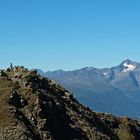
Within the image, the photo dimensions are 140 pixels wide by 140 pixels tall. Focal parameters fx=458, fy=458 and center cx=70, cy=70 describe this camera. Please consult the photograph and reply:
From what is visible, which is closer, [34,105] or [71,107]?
[34,105]

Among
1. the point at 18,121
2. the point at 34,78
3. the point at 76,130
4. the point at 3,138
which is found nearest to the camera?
the point at 3,138

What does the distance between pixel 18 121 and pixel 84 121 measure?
20.1m

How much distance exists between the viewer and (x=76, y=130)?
81.3 m

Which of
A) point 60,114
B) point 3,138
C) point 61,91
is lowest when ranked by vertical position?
point 3,138

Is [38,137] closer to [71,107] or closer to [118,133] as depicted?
[71,107]

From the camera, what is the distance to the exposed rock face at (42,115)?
229 feet

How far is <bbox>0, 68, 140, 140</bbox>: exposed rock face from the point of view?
69.7 meters

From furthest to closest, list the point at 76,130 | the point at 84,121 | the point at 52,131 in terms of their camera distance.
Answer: the point at 84,121, the point at 76,130, the point at 52,131

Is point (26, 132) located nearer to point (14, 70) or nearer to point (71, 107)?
point (71, 107)

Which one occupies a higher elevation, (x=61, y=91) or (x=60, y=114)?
(x=61, y=91)

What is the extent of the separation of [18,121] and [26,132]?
3045 millimetres

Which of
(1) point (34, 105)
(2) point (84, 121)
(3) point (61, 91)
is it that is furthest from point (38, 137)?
(3) point (61, 91)

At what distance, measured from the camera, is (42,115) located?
251 feet

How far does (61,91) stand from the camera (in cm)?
10188
